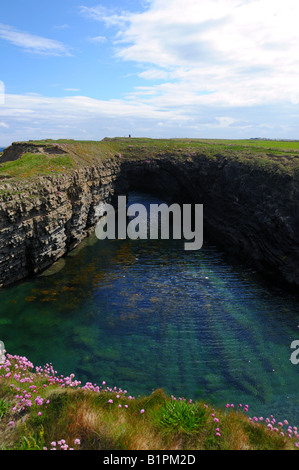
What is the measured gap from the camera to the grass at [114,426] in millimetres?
8109

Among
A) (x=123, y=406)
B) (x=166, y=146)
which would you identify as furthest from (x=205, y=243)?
(x=123, y=406)

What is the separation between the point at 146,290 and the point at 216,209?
26327 millimetres

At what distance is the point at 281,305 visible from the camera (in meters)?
26.5

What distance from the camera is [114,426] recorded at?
8.55 m

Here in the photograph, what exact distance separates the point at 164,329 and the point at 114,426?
14.2 metres

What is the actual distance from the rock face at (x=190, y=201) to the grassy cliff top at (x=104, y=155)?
1.39 m

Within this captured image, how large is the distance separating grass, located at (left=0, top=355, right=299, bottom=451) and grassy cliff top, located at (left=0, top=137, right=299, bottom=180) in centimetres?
2758

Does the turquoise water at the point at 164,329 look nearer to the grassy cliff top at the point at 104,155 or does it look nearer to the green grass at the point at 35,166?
the green grass at the point at 35,166

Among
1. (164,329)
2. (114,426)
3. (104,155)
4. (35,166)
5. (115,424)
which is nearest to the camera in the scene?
(114,426)

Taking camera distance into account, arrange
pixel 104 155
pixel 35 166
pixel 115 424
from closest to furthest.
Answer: pixel 115 424
pixel 35 166
pixel 104 155

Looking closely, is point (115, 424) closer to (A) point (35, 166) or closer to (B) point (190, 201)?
(A) point (35, 166)

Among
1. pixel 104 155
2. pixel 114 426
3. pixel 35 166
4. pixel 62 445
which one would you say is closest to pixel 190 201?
pixel 104 155

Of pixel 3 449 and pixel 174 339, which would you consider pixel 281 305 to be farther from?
pixel 3 449
